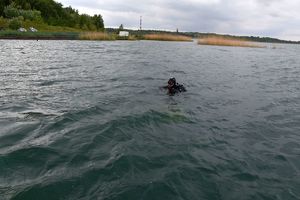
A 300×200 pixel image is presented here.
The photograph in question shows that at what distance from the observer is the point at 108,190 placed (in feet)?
23.7

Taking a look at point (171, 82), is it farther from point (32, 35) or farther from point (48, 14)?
point (48, 14)

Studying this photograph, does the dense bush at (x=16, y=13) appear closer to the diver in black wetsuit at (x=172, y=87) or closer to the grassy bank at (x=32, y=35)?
the grassy bank at (x=32, y=35)

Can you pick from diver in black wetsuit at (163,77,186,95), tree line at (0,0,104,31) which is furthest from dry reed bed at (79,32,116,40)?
diver in black wetsuit at (163,77,186,95)

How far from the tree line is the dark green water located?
82501 mm

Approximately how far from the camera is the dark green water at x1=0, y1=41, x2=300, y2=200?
7477 millimetres

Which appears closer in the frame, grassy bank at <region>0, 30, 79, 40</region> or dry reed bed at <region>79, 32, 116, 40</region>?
grassy bank at <region>0, 30, 79, 40</region>

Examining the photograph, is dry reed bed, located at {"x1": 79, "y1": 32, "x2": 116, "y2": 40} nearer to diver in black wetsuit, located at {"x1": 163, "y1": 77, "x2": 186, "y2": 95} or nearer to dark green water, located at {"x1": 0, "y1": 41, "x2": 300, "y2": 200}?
dark green water, located at {"x1": 0, "y1": 41, "x2": 300, "y2": 200}

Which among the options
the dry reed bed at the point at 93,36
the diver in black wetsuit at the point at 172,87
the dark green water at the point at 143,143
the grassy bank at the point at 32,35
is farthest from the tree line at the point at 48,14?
the diver in black wetsuit at the point at 172,87

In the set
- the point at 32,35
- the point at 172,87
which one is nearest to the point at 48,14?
the point at 32,35

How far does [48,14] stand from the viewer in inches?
4456

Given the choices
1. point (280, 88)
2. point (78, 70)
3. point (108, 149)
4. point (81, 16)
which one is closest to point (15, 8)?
point (81, 16)

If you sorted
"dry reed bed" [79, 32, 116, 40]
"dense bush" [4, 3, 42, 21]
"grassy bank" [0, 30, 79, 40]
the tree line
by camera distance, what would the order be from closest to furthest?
"grassy bank" [0, 30, 79, 40] → "dry reed bed" [79, 32, 116, 40] → "dense bush" [4, 3, 42, 21] → the tree line

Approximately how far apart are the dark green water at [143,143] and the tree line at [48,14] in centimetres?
8250

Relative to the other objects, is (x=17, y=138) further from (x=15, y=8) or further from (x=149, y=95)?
(x=15, y=8)
